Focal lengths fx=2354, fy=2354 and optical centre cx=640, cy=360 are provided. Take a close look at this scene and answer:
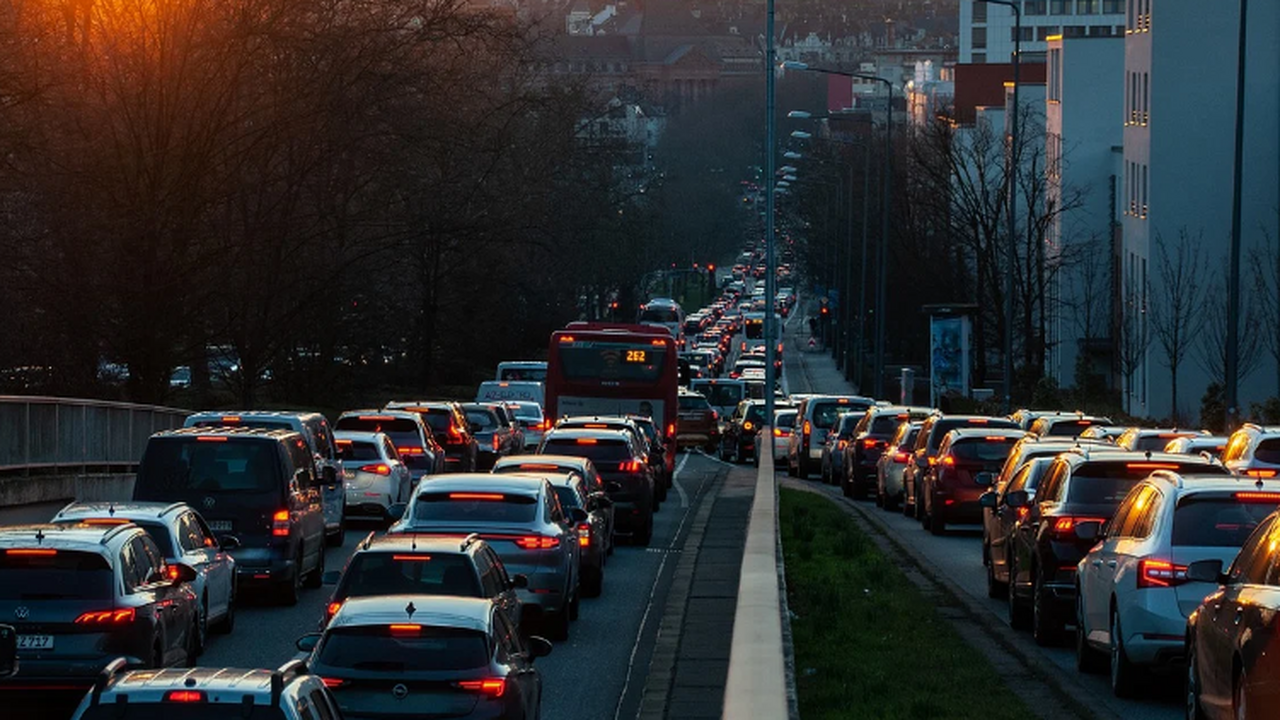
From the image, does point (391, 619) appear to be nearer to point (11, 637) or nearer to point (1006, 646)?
point (11, 637)

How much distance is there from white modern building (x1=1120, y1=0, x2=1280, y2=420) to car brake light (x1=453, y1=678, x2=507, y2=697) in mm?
63194

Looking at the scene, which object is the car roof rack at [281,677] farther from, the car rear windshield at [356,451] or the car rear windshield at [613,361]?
the car rear windshield at [613,361]

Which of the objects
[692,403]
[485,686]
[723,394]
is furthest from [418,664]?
[723,394]

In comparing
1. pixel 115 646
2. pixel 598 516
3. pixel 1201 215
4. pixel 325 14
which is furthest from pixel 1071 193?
pixel 115 646

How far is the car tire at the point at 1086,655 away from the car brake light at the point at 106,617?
7.02 m

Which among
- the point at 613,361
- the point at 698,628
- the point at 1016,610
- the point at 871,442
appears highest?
the point at 613,361

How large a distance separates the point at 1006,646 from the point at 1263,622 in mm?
8318

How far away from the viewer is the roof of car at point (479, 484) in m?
21.2

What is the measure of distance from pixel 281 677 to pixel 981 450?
25.7m

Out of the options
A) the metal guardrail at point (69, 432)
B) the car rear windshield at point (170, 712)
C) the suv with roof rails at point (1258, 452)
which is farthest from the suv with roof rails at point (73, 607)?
the metal guardrail at point (69, 432)

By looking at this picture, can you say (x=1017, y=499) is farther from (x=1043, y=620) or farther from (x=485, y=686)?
(x=485, y=686)

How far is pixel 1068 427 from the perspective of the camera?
36.2 m

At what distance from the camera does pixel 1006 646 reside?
19922 millimetres

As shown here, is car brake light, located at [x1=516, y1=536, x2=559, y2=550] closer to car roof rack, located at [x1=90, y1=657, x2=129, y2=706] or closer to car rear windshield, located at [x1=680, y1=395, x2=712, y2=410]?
car roof rack, located at [x1=90, y1=657, x2=129, y2=706]
